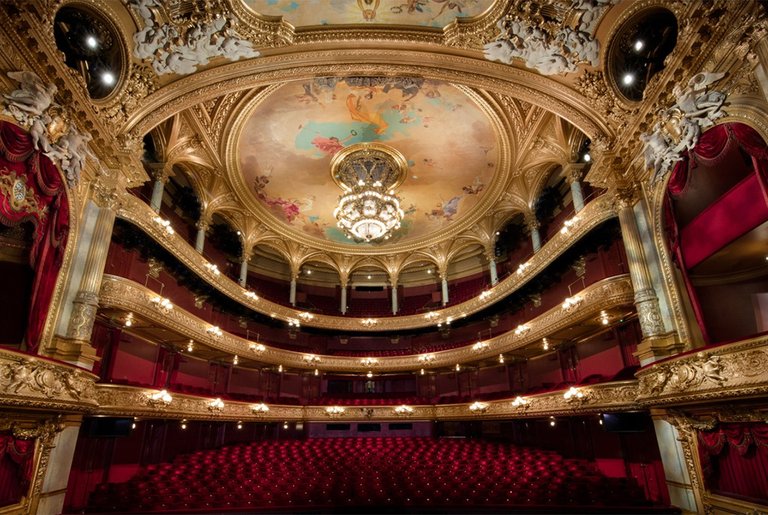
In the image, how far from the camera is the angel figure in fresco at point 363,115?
36.1ft

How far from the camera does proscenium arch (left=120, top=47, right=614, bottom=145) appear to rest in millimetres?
8500

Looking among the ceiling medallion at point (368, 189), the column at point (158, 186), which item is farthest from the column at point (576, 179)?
the column at point (158, 186)

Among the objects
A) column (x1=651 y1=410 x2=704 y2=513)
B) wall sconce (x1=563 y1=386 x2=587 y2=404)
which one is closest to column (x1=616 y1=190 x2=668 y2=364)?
column (x1=651 y1=410 x2=704 y2=513)

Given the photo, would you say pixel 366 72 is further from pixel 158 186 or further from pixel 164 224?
pixel 158 186

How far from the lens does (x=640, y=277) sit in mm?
7484

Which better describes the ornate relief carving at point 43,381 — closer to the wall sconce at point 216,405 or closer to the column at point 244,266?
the wall sconce at point 216,405

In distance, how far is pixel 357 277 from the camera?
20453mm

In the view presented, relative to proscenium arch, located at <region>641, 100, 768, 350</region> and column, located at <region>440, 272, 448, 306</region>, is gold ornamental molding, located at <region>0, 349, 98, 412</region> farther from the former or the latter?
column, located at <region>440, 272, 448, 306</region>

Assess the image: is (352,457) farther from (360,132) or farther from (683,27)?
(683,27)

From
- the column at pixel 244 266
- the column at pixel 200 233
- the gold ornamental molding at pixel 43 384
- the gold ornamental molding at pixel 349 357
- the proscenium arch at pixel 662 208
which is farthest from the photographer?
the column at pixel 244 266

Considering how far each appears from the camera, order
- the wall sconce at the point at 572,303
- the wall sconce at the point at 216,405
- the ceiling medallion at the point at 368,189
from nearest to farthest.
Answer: the wall sconce at the point at 572,303 < the wall sconce at the point at 216,405 < the ceiling medallion at the point at 368,189

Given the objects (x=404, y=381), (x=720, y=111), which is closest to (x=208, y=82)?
(x=720, y=111)

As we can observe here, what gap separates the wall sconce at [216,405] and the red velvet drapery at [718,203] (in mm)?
11715

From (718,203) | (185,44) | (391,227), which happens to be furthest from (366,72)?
(718,203)
